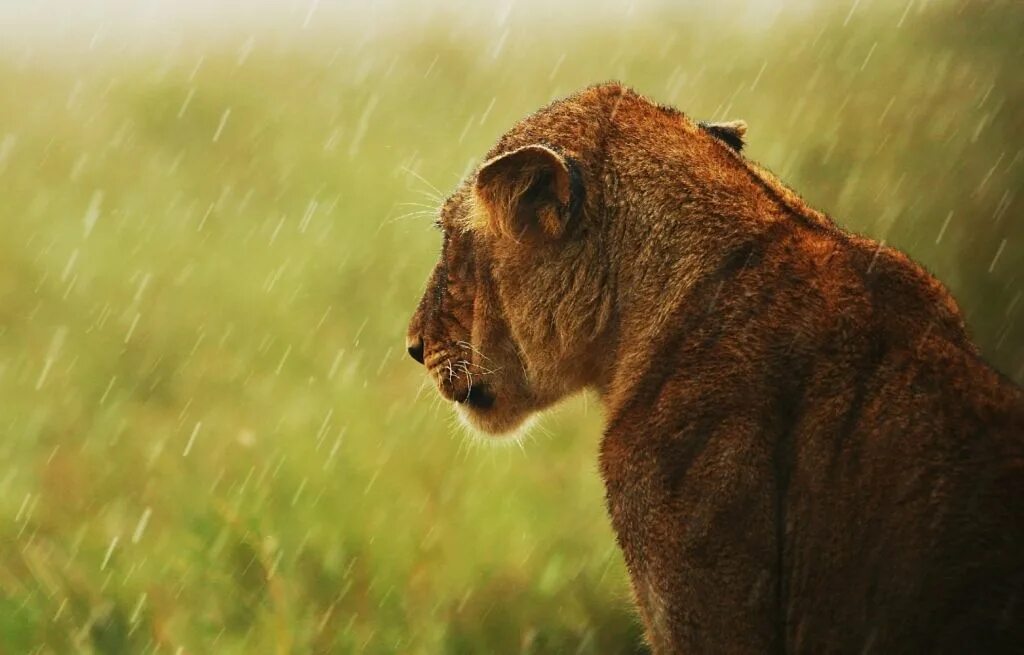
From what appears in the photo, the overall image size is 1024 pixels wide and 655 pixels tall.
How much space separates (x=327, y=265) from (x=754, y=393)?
5.38 m

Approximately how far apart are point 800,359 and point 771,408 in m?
0.16

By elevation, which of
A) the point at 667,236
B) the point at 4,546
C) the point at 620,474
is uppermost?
the point at 667,236

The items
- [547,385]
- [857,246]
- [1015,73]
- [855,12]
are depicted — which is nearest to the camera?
[857,246]

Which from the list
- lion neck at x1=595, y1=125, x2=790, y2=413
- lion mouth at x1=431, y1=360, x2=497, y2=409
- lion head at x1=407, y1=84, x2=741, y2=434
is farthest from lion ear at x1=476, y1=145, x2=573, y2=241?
lion mouth at x1=431, y1=360, x2=497, y2=409

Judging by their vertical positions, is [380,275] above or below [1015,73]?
below

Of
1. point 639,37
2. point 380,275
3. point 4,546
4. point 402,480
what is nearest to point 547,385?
point 402,480

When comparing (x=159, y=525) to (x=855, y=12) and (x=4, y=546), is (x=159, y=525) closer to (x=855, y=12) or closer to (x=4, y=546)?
(x=4, y=546)

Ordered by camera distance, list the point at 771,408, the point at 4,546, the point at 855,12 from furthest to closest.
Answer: the point at 855,12 < the point at 4,546 < the point at 771,408

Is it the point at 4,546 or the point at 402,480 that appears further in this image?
the point at 402,480

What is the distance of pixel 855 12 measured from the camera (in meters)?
9.12

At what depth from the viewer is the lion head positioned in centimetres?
364

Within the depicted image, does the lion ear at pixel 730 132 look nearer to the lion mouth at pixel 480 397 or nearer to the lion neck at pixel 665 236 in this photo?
the lion neck at pixel 665 236

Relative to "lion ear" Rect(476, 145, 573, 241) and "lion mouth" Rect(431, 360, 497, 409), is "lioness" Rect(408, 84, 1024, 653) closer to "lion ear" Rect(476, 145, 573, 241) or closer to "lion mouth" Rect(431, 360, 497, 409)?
"lion ear" Rect(476, 145, 573, 241)

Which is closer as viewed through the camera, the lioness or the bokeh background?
the lioness
